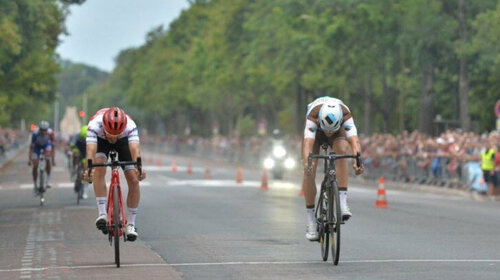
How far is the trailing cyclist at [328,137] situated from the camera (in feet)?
45.2

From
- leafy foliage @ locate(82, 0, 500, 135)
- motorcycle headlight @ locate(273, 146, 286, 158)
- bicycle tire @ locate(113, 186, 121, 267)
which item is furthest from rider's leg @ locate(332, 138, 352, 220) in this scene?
leafy foliage @ locate(82, 0, 500, 135)

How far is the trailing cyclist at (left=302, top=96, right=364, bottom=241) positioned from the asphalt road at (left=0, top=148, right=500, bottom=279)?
71cm

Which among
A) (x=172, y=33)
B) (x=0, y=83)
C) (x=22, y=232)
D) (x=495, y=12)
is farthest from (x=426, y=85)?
(x=172, y=33)

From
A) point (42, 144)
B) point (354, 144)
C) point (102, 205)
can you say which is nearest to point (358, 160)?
point (354, 144)

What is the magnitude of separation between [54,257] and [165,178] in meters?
31.9

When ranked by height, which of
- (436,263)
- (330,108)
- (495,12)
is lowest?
(436,263)

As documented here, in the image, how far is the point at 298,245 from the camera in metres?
16.5

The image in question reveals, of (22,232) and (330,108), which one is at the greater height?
(330,108)

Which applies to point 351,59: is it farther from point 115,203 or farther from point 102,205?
point 115,203

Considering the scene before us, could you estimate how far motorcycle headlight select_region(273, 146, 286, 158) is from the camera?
46781 mm

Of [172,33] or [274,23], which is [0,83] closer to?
[274,23]

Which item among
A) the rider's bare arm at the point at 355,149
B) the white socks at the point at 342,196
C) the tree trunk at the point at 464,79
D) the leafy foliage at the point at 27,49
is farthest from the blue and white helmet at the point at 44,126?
the tree trunk at the point at 464,79

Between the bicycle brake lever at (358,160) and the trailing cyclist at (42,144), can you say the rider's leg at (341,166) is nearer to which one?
the bicycle brake lever at (358,160)

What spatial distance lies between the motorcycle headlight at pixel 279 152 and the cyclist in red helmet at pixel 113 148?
32253mm
